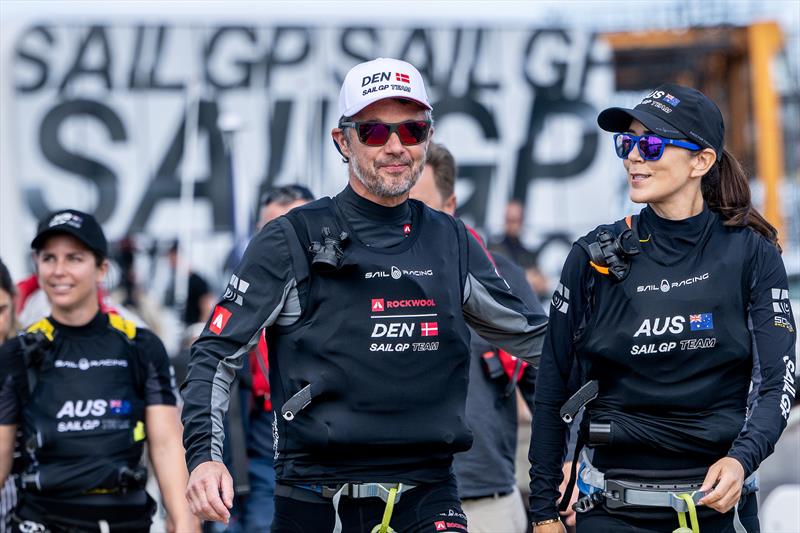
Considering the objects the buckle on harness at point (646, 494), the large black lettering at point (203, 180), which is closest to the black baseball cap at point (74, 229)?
the buckle on harness at point (646, 494)

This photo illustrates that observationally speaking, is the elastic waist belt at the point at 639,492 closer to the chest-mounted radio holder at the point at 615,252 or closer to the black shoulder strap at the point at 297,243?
the chest-mounted radio holder at the point at 615,252

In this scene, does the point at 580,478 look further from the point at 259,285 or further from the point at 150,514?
the point at 150,514

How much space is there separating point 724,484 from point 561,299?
2.96ft

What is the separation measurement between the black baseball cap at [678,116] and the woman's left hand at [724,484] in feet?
3.67

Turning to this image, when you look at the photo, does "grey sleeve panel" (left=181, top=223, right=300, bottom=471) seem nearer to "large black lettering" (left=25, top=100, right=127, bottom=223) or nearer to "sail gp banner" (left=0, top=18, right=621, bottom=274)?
"sail gp banner" (left=0, top=18, right=621, bottom=274)

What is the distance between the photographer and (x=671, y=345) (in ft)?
14.6

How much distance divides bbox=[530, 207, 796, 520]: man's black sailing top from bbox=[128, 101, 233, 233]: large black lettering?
1282 centimetres

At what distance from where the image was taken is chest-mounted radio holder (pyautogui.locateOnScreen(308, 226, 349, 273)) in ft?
14.6

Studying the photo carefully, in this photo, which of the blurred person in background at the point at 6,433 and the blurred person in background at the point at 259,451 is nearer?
the blurred person in background at the point at 6,433

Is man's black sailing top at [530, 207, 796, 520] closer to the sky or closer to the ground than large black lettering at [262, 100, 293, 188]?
closer to the ground

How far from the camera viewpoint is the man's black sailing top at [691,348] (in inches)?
174

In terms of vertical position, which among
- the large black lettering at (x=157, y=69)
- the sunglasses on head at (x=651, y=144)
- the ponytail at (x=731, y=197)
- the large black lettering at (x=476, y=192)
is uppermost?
the large black lettering at (x=157, y=69)

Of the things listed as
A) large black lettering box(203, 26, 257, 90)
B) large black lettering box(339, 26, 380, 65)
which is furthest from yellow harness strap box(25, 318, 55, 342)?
large black lettering box(339, 26, 380, 65)

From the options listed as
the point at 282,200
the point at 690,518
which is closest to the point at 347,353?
the point at 690,518
